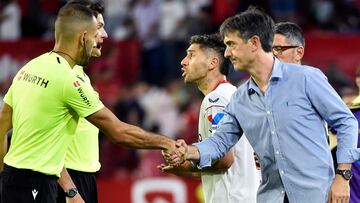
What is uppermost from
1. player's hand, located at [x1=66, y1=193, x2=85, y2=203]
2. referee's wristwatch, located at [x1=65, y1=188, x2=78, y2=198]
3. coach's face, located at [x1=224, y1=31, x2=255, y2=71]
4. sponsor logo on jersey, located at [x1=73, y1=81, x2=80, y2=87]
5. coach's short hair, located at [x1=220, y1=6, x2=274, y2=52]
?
coach's short hair, located at [x1=220, y1=6, x2=274, y2=52]

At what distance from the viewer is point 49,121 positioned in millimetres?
6715

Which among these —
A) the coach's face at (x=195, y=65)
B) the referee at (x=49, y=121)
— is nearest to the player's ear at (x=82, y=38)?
the referee at (x=49, y=121)

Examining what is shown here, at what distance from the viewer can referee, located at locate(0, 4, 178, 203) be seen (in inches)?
264

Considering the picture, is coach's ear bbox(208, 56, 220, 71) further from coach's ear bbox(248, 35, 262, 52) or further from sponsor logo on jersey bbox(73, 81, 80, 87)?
sponsor logo on jersey bbox(73, 81, 80, 87)

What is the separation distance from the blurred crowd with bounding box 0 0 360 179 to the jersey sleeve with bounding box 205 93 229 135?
4980 millimetres

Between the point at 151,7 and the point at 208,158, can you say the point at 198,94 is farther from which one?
the point at 208,158

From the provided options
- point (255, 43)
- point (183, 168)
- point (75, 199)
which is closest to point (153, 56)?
point (75, 199)

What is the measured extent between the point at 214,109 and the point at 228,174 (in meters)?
0.50

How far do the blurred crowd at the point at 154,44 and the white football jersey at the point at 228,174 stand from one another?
485cm

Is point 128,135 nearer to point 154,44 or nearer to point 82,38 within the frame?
point 82,38

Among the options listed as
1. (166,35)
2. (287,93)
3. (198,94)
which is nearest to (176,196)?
(198,94)

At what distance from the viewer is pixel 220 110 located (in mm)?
7156

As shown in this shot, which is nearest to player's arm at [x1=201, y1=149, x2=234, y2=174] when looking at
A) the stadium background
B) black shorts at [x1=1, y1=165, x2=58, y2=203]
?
black shorts at [x1=1, y1=165, x2=58, y2=203]

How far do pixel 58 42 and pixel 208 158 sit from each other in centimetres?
134
